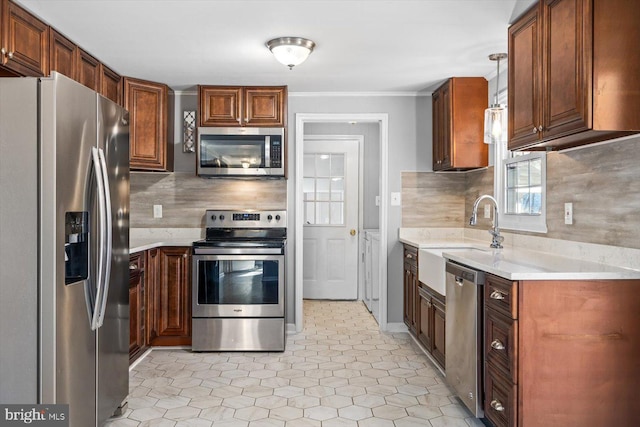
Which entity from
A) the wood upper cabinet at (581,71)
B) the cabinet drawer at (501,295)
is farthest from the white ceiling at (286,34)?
the cabinet drawer at (501,295)

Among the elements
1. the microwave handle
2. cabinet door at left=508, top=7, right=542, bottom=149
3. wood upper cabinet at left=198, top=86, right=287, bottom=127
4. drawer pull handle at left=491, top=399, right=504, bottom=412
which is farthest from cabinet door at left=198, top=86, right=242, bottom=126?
A: drawer pull handle at left=491, top=399, right=504, bottom=412

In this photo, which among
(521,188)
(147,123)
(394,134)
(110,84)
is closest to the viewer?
(521,188)

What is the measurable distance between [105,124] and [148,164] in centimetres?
166

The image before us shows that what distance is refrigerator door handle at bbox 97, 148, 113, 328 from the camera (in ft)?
7.09

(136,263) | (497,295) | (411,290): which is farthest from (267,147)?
(497,295)

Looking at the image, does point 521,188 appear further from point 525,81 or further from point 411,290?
point 411,290

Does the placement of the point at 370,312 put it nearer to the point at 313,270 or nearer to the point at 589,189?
the point at 313,270

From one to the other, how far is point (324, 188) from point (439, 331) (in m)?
3.01

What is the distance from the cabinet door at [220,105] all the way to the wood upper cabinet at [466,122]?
5.90 ft

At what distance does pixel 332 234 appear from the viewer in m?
5.77

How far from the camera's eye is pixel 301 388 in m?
2.99

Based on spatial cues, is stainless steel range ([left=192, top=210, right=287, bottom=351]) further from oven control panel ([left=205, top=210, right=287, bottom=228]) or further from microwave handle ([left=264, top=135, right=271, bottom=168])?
microwave handle ([left=264, top=135, right=271, bottom=168])

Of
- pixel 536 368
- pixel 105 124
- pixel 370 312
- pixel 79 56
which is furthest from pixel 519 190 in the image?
pixel 79 56

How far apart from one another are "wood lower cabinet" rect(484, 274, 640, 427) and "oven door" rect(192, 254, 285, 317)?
2.11 metres
